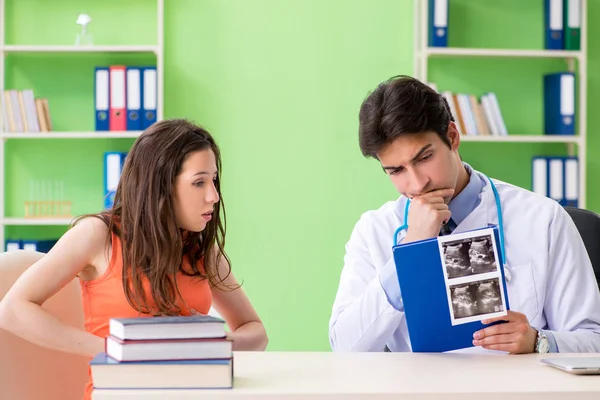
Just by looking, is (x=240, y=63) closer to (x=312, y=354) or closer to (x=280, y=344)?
(x=280, y=344)

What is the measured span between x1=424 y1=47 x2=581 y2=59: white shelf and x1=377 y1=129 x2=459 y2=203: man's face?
86.6 inches

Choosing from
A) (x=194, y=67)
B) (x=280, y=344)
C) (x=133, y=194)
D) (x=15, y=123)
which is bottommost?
(x=280, y=344)

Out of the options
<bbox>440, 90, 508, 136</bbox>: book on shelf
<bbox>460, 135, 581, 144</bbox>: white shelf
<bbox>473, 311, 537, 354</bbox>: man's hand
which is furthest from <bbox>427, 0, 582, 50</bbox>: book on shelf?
<bbox>473, 311, 537, 354</bbox>: man's hand

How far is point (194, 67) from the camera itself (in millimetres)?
4027

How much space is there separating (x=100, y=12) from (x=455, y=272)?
305cm

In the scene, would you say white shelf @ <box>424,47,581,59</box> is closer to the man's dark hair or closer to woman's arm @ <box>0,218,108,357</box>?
the man's dark hair

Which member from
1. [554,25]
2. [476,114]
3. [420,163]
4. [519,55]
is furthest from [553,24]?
[420,163]

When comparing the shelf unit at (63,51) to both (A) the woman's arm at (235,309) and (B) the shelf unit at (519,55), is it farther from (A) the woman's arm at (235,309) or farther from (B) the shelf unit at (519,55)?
(A) the woman's arm at (235,309)

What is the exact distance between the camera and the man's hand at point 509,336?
1.49 metres

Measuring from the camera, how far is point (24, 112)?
384cm

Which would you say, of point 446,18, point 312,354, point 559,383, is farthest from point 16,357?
point 446,18

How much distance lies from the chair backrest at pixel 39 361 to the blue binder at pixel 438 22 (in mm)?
2569

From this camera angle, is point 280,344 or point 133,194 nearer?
point 133,194

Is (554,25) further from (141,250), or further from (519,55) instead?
(141,250)
